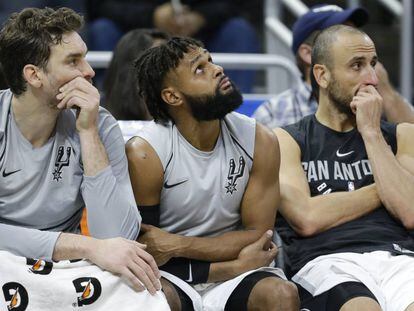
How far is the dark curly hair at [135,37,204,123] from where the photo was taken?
408cm

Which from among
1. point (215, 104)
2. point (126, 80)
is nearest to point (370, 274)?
point (215, 104)

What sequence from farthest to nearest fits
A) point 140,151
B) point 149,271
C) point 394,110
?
point 394,110 < point 140,151 < point 149,271

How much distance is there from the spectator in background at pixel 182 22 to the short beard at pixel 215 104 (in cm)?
306

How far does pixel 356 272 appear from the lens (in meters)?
4.00

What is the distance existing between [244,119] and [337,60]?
0.56 metres

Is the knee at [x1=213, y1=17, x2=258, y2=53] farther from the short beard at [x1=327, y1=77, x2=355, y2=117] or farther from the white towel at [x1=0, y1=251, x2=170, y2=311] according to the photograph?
the white towel at [x1=0, y1=251, x2=170, y2=311]

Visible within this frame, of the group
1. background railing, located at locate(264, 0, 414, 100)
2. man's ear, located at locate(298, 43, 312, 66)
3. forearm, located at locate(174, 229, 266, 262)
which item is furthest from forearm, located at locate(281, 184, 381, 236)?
background railing, located at locate(264, 0, 414, 100)

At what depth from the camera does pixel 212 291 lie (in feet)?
13.1

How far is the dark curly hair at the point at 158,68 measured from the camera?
408cm

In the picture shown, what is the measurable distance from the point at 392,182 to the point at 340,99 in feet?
1.49

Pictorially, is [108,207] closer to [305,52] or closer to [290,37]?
[305,52]

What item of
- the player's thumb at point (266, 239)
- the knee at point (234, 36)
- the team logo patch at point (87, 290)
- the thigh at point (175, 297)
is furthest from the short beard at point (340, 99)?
the knee at point (234, 36)

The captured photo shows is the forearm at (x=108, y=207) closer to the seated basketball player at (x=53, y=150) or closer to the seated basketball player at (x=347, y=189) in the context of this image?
the seated basketball player at (x=53, y=150)

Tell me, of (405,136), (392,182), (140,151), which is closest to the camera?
(140,151)
